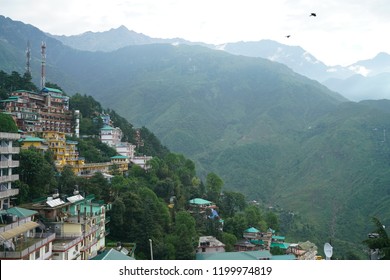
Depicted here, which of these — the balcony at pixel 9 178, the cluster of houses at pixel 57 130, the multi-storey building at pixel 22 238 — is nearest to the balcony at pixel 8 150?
the balcony at pixel 9 178

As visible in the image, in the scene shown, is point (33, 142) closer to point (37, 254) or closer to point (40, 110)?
point (40, 110)

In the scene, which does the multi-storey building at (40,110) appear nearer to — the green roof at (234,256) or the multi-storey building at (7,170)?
the multi-storey building at (7,170)

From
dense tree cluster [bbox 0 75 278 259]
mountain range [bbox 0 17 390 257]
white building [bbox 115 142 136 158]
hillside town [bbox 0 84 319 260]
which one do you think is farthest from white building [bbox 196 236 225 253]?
mountain range [bbox 0 17 390 257]

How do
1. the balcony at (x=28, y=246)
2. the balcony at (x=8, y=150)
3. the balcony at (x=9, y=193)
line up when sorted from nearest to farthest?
Result: the balcony at (x=28, y=246) < the balcony at (x=9, y=193) < the balcony at (x=8, y=150)

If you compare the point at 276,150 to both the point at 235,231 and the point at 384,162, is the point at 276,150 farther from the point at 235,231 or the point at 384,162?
the point at 235,231

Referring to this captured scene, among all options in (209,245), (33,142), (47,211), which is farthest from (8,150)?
(209,245)

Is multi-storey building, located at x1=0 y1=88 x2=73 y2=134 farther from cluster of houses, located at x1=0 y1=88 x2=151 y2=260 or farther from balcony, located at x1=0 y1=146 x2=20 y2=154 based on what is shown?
balcony, located at x1=0 y1=146 x2=20 y2=154

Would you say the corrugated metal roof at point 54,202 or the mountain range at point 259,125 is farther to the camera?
the mountain range at point 259,125
